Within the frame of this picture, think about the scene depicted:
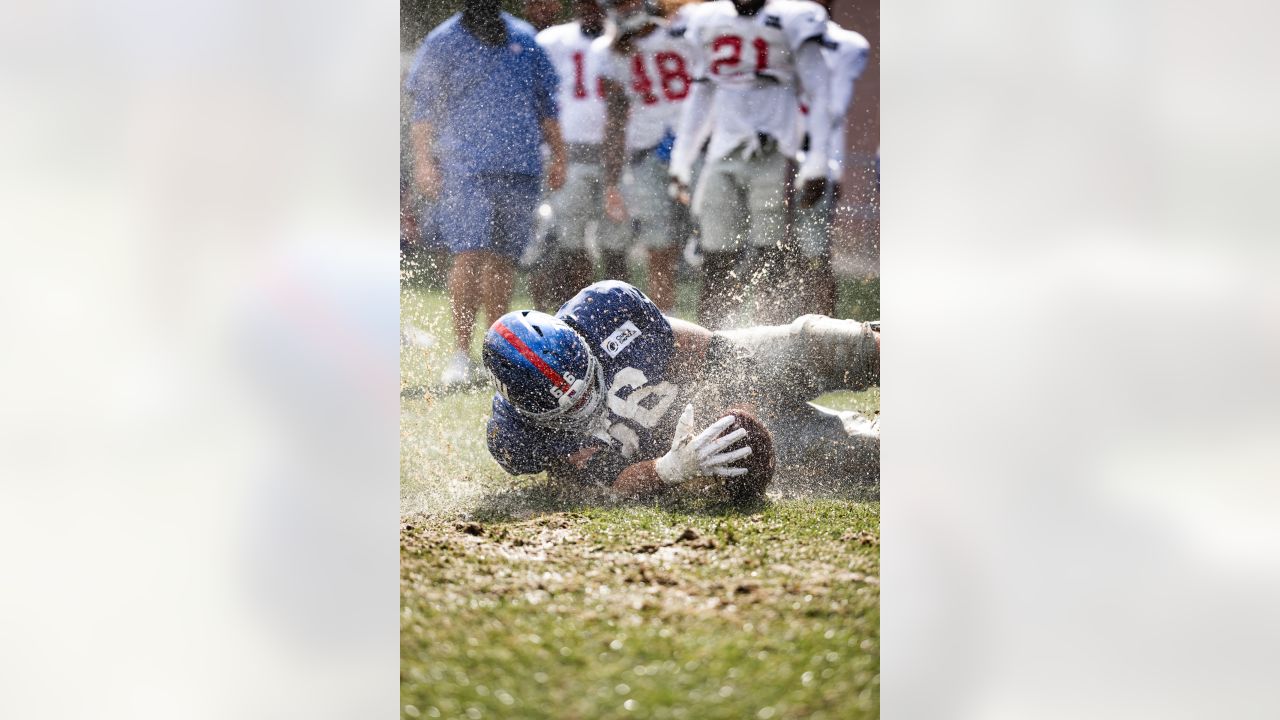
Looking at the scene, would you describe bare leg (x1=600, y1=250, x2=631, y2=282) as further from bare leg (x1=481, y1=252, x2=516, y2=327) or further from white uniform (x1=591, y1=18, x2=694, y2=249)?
bare leg (x1=481, y1=252, x2=516, y2=327)

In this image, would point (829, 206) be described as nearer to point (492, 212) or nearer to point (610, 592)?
point (492, 212)

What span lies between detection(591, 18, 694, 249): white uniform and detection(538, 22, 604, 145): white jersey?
3 centimetres

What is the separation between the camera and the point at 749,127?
2.09m

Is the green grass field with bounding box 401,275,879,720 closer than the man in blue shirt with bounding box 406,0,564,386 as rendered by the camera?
Yes

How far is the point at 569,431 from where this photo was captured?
6.89 ft

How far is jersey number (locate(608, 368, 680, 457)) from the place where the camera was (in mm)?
2090

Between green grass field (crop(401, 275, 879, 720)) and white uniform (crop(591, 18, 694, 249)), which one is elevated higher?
white uniform (crop(591, 18, 694, 249))

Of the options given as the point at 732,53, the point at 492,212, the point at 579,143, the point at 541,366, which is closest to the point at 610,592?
the point at 541,366

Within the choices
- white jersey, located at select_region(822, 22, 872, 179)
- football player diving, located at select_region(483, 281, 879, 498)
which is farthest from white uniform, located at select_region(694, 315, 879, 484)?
white jersey, located at select_region(822, 22, 872, 179)

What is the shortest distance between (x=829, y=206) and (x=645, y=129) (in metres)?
0.41

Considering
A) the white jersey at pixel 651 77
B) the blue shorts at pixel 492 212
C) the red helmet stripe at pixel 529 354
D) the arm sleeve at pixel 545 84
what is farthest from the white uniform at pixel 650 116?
the red helmet stripe at pixel 529 354
